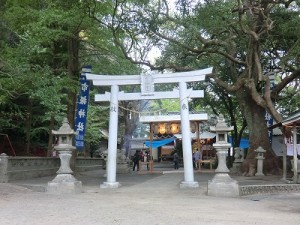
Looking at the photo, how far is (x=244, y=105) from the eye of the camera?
20844 mm

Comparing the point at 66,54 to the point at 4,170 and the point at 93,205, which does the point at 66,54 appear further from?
the point at 93,205

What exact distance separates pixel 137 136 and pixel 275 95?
1300 inches

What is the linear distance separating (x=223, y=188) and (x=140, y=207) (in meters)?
3.96

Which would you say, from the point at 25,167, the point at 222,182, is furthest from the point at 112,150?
the point at 25,167

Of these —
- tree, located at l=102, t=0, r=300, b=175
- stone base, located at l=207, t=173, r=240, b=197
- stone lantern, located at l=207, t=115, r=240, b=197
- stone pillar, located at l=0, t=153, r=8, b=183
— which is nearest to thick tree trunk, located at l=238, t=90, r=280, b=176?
tree, located at l=102, t=0, r=300, b=175

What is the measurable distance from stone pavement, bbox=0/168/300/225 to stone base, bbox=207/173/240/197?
347 mm

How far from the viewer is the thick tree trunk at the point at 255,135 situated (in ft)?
64.8

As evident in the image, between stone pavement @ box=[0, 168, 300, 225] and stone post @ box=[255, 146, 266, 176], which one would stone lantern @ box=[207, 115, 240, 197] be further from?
stone post @ box=[255, 146, 266, 176]

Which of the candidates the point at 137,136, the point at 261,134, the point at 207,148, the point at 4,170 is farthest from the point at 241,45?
the point at 137,136

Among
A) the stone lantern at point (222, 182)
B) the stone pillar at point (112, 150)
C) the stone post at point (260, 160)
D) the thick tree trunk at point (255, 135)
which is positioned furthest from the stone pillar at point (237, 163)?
the stone pillar at point (112, 150)

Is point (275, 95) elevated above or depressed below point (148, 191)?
above

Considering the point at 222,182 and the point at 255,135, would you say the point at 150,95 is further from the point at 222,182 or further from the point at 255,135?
the point at 255,135

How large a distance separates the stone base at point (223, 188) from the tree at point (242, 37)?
470cm

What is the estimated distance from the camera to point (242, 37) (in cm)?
1927
